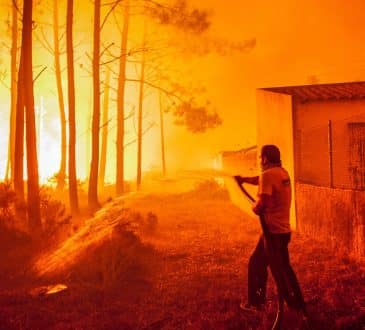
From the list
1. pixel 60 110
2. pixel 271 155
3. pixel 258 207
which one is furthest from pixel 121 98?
pixel 258 207

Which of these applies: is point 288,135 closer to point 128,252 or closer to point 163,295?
point 128,252

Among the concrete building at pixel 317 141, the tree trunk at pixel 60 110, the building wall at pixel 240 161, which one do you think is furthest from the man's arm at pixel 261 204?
the tree trunk at pixel 60 110

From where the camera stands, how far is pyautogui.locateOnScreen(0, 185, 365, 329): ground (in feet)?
17.2

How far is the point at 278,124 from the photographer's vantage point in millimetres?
11945

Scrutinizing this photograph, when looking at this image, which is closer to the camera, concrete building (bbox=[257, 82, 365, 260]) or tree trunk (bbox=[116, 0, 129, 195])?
concrete building (bbox=[257, 82, 365, 260])

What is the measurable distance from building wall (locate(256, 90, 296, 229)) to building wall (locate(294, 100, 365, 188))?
10.0 inches

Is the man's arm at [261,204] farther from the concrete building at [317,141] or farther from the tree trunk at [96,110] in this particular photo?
the tree trunk at [96,110]

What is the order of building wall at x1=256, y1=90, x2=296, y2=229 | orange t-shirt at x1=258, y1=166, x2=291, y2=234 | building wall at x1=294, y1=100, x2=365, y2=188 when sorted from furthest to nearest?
1. building wall at x1=256, y1=90, x2=296, y2=229
2. building wall at x1=294, y1=100, x2=365, y2=188
3. orange t-shirt at x1=258, y1=166, x2=291, y2=234

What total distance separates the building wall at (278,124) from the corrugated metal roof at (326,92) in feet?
0.95

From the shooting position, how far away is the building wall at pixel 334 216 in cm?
758

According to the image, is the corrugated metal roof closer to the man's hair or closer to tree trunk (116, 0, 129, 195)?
the man's hair

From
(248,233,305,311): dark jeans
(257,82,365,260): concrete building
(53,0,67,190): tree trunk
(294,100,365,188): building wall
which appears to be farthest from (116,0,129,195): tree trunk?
(248,233,305,311): dark jeans

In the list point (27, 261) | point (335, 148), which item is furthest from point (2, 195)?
point (335, 148)

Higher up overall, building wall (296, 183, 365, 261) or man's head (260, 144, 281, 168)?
man's head (260, 144, 281, 168)
